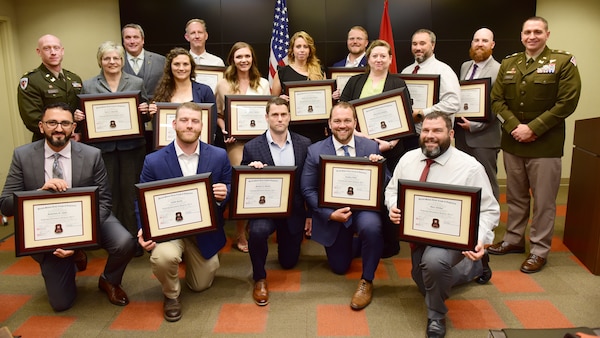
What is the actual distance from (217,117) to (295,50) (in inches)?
36.4

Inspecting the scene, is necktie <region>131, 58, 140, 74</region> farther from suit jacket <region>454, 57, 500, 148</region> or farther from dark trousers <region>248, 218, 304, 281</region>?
suit jacket <region>454, 57, 500, 148</region>

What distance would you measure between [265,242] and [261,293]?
0.36m

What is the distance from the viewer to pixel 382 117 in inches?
154

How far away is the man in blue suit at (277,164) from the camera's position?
3.48 m

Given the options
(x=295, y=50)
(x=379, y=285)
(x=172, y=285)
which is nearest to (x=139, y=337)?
(x=172, y=285)

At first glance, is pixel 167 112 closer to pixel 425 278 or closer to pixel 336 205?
pixel 336 205

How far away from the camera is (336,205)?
343 centimetres

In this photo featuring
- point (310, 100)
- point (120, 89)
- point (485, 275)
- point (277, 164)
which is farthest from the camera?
point (310, 100)

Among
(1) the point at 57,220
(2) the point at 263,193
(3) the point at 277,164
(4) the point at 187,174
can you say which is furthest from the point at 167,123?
(1) the point at 57,220

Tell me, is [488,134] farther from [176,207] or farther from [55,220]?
[55,220]

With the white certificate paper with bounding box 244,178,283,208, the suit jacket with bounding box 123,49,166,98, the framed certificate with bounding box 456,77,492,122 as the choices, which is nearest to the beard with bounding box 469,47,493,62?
the framed certificate with bounding box 456,77,492,122

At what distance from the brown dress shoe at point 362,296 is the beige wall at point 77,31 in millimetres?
4697

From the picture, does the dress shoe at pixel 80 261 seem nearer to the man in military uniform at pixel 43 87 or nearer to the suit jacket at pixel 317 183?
the man in military uniform at pixel 43 87

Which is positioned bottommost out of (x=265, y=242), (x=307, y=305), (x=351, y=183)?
(x=307, y=305)
